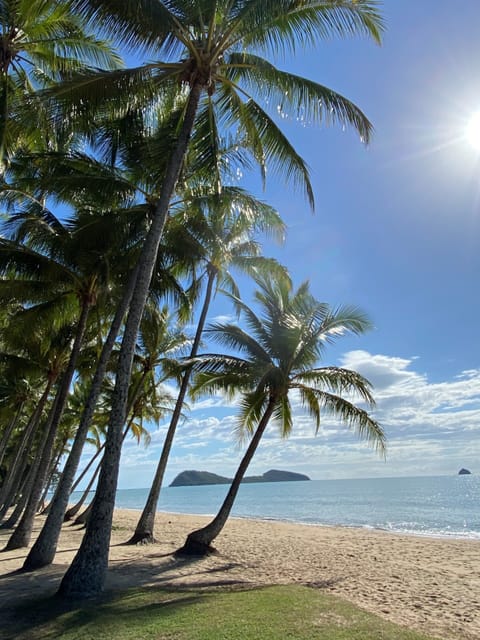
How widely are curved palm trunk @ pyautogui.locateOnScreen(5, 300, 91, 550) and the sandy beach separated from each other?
67cm

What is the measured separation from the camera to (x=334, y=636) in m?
4.49

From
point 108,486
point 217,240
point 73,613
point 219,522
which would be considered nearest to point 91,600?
point 73,613

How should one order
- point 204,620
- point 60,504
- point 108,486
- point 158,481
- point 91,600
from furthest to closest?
point 158,481 < point 60,504 < point 108,486 < point 91,600 < point 204,620

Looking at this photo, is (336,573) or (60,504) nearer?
(60,504)

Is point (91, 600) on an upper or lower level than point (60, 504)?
lower

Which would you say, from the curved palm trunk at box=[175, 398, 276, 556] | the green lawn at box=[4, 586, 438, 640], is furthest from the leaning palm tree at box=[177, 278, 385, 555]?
the green lawn at box=[4, 586, 438, 640]

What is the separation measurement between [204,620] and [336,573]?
5.63m

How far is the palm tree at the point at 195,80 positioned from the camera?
6.45 meters

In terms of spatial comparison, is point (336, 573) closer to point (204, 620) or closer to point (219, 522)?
point (219, 522)

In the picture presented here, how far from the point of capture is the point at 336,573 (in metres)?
9.59

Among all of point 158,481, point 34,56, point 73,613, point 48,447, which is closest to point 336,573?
point 158,481

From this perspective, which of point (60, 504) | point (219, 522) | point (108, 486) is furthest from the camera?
point (219, 522)

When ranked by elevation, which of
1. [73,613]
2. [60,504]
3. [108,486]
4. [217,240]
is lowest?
[73,613]

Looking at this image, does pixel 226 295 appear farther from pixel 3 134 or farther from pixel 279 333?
pixel 3 134
